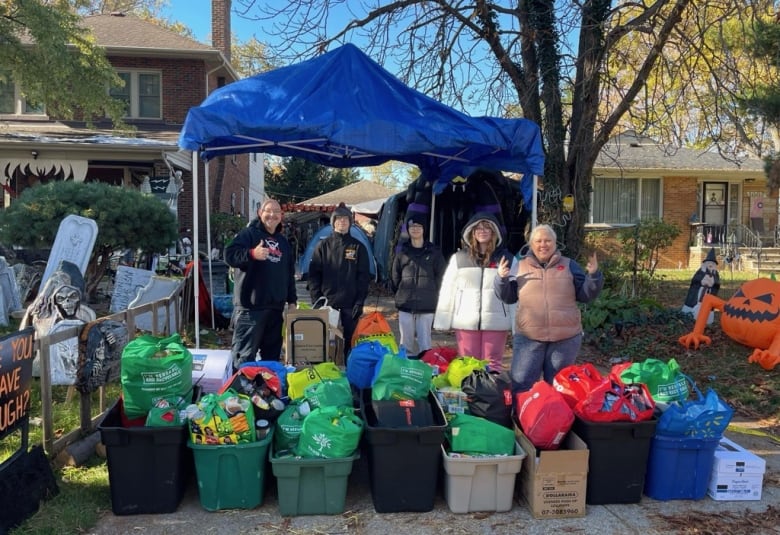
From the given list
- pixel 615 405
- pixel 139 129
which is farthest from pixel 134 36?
pixel 615 405

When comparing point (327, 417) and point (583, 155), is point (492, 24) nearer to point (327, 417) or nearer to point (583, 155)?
point (583, 155)

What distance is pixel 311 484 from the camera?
12.0 feet

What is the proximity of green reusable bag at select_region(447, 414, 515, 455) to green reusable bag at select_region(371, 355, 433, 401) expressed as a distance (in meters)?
0.33

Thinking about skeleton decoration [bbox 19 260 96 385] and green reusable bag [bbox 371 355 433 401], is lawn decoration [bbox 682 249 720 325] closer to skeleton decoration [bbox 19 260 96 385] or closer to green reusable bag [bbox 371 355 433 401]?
green reusable bag [bbox 371 355 433 401]

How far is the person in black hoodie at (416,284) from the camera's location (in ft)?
19.5

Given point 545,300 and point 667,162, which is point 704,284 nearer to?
point 545,300

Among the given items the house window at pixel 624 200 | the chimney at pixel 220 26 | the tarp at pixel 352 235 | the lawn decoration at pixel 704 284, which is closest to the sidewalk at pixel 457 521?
the tarp at pixel 352 235

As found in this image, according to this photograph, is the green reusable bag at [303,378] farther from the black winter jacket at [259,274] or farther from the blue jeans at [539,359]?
the blue jeans at [539,359]

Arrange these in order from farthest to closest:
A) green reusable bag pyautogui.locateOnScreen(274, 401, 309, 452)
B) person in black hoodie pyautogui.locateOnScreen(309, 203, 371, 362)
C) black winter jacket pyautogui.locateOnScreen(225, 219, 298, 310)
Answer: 1. person in black hoodie pyautogui.locateOnScreen(309, 203, 371, 362)
2. black winter jacket pyautogui.locateOnScreen(225, 219, 298, 310)
3. green reusable bag pyautogui.locateOnScreen(274, 401, 309, 452)

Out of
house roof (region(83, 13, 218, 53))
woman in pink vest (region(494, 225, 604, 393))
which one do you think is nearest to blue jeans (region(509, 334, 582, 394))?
woman in pink vest (region(494, 225, 604, 393))

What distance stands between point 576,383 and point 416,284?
89.8 inches

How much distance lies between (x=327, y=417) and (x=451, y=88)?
701cm

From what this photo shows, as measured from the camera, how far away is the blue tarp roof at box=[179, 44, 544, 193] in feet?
19.0

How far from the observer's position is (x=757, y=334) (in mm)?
6820
